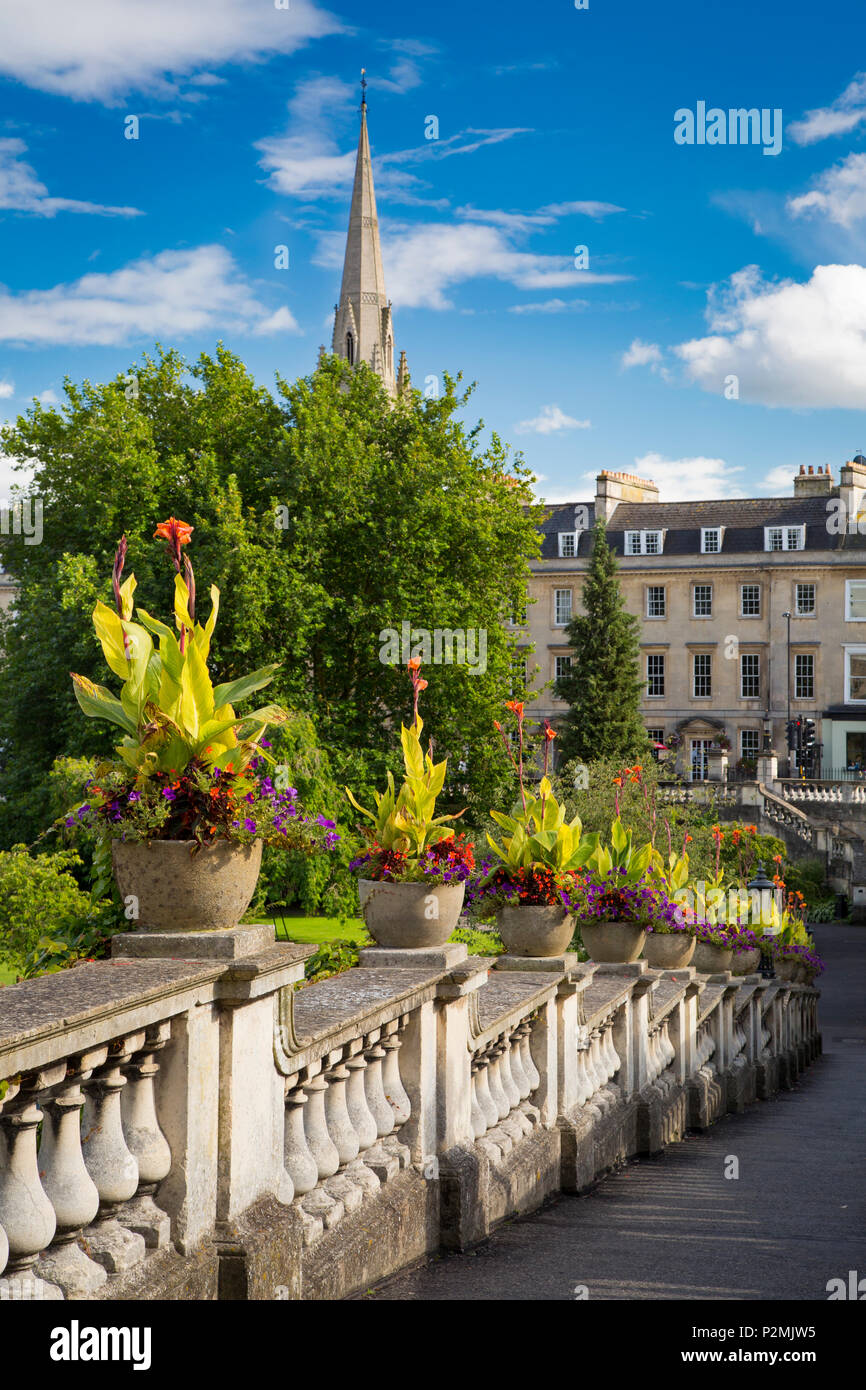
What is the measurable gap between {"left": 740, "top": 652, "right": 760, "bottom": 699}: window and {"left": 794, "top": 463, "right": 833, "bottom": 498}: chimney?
30.3 ft

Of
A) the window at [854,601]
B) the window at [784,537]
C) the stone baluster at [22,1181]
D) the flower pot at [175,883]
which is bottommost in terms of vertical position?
the stone baluster at [22,1181]

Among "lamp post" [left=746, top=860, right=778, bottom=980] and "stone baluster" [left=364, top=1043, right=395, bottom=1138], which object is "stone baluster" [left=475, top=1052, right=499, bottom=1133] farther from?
"lamp post" [left=746, top=860, right=778, bottom=980]

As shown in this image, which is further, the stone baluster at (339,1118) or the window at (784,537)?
the window at (784,537)

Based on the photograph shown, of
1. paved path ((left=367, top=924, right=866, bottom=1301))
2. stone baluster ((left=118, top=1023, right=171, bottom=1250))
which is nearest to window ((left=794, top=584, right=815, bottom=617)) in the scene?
paved path ((left=367, top=924, right=866, bottom=1301))

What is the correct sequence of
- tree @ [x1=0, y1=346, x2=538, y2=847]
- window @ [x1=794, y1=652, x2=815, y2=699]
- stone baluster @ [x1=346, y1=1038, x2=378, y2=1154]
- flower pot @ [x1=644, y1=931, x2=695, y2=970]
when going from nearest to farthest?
stone baluster @ [x1=346, y1=1038, x2=378, y2=1154] < flower pot @ [x1=644, y1=931, x2=695, y2=970] < tree @ [x1=0, y1=346, x2=538, y2=847] < window @ [x1=794, y1=652, x2=815, y2=699]

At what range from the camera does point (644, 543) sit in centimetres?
7619

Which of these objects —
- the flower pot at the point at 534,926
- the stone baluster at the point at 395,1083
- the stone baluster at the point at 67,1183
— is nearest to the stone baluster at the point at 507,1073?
the flower pot at the point at 534,926

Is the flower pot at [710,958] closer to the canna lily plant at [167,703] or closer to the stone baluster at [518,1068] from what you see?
the stone baluster at [518,1068]

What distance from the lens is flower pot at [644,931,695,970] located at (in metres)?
11.9

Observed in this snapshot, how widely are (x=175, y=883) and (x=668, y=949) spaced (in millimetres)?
8116

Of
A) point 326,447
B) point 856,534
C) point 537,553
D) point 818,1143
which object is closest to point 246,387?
point 326,447

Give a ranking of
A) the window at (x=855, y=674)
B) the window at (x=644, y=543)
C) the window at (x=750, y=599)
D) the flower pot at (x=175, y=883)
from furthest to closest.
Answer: the window at (x=644, y=543), the window at (x=750, y=599), the window at (x=855, y=674), the flower pot at (x=175, y=883)

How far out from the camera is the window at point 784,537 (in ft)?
240

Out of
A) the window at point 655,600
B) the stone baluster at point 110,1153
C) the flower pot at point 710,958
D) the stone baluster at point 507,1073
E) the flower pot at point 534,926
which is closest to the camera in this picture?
the stone baluster at point 110,1153
